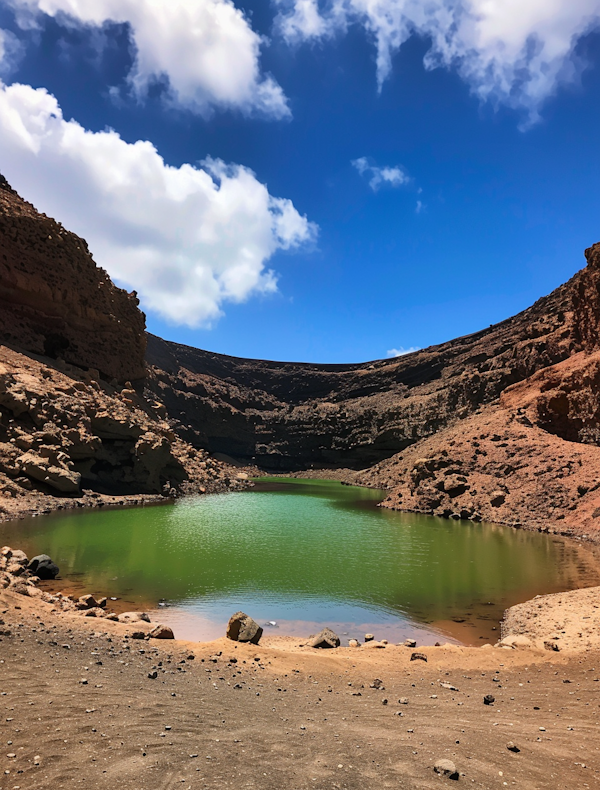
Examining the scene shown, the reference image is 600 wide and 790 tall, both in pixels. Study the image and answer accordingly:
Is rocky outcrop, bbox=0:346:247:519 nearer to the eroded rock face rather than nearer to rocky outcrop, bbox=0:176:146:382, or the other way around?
rocky outcrop, bbox=0:176:146:382

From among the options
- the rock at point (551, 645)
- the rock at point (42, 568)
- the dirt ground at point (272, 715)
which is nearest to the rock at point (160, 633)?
the dirt ground at point (272, 715)

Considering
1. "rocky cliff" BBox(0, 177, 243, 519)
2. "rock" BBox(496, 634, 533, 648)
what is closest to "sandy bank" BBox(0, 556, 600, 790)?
"rock" BBox(496, 634, 533, 648)

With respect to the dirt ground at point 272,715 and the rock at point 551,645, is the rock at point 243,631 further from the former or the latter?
the rock at point 551,645

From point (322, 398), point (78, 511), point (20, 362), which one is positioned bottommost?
point (78, 511)

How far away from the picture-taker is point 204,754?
14.0ft

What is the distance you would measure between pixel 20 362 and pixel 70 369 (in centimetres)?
592

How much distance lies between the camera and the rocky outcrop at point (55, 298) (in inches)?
1641

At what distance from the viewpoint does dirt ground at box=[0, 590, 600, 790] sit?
13.0ft

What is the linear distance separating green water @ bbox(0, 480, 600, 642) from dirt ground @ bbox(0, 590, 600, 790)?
3178mm

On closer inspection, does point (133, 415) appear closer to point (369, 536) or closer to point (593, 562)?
point (369, 536)

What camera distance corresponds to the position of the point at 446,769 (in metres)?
4.03

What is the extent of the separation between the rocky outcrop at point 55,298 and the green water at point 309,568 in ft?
80.0

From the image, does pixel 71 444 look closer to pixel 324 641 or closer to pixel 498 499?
pixel 324 641

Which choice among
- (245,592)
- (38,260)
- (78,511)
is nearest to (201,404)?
(38,260)
